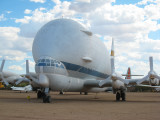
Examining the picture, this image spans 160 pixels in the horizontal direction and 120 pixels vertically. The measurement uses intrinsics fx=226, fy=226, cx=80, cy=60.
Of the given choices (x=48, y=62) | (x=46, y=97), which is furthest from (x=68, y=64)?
(x=46, y=97)

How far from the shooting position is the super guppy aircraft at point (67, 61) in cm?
1756

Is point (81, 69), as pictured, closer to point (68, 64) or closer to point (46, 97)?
point (68, 64)

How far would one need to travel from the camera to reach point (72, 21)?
21891mm

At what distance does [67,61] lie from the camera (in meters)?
19.1

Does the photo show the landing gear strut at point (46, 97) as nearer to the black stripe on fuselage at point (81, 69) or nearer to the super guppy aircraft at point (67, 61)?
the super guppy aircraft at point (67, 61)

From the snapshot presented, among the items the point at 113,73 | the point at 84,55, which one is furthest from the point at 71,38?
the point at 113,73

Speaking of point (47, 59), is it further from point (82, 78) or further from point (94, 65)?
point (94, 65)

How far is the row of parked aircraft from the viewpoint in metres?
17.6

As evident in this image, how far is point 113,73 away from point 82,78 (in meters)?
3.48
